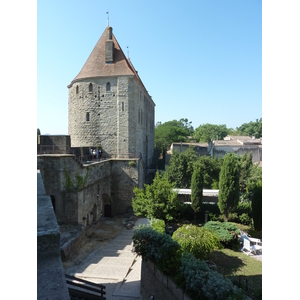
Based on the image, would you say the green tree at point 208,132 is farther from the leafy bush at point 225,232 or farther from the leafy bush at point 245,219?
the leafy bush at point 225,232

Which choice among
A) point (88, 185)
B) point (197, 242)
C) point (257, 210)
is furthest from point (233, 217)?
point (88, 185)

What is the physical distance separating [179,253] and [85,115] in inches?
700

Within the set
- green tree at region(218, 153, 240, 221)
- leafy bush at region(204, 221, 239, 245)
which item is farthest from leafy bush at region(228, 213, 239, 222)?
Result: leafy bush at region(204, 221, 239, 245)

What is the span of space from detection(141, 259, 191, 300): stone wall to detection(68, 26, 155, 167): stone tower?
14072 millimetres

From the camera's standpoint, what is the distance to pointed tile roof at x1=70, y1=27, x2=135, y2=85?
21.1 metres

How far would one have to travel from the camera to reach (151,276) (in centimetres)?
693

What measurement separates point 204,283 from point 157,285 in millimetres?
2015

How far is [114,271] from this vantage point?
883cm

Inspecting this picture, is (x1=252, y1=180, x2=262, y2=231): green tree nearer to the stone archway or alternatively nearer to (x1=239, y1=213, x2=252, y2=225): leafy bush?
(x1=239, y1=213, x2=252, y2=225): leafy bush

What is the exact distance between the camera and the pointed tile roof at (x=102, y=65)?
830 inches

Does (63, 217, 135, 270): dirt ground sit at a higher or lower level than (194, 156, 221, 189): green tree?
lower

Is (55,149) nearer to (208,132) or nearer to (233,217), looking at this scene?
(233,217)
